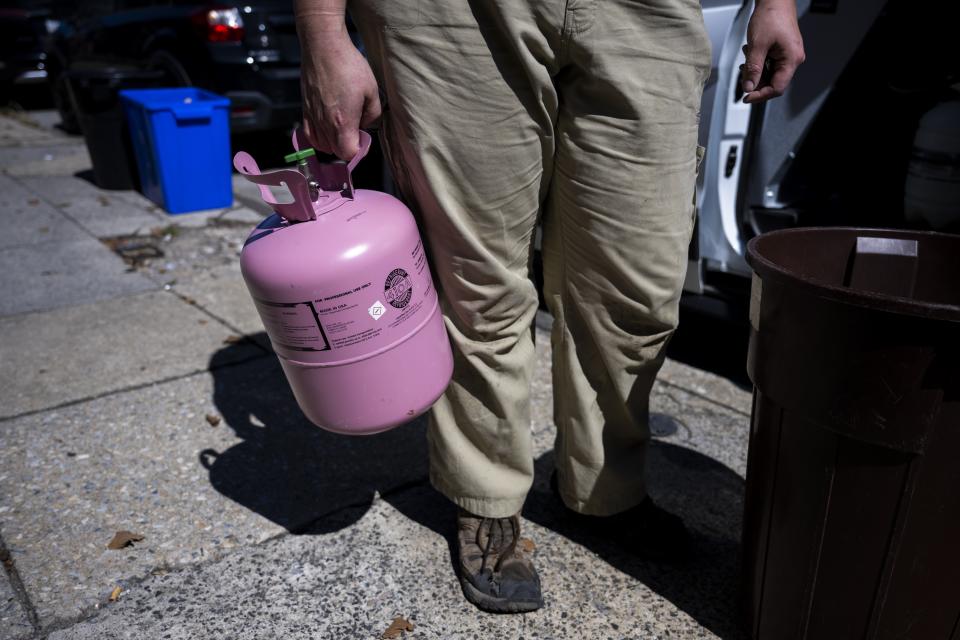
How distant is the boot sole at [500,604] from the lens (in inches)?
70.9

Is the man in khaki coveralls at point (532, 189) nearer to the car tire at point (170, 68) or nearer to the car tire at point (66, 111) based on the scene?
the car tire at point (170, 68)

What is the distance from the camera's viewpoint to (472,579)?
1.85 meters

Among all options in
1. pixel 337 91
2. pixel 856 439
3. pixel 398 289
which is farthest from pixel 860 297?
A: pixel 337 91

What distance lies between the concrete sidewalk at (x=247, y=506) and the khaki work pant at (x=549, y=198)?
27 centimetres

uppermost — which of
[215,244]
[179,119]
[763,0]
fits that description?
[763,0]

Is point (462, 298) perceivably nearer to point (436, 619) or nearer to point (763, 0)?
point (436, 619)

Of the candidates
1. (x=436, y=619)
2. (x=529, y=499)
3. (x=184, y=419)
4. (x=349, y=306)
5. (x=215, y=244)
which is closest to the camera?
(x=349, y=306)

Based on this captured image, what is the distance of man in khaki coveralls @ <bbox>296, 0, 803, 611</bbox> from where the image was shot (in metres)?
1.49

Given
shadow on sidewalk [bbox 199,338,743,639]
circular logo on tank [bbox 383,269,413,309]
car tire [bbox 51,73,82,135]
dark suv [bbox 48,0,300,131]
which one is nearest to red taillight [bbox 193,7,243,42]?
dark suv [bbox 48,0,300,131]

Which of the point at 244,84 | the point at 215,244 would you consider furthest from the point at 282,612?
the point at 244,84

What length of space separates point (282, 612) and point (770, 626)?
115 cm

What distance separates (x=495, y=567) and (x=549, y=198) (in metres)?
0.95

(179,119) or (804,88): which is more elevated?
(804,88)

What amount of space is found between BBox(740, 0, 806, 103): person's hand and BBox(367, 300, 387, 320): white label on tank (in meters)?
1.01
